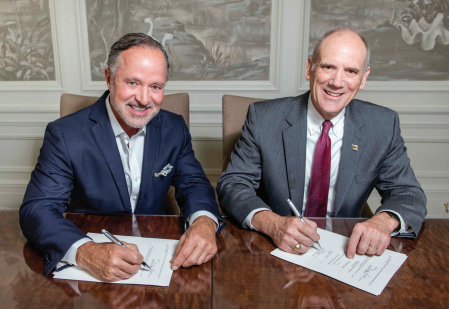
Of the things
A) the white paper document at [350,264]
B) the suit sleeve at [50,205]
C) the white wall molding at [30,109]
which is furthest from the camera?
the white wall molding at [30,109]

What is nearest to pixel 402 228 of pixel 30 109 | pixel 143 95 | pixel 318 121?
pixel 318 121

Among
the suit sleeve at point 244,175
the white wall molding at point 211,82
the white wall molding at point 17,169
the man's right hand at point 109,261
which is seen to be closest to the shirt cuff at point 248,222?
the suit sleeve at point 244,175

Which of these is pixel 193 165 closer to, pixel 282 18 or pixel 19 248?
pixel 19 248

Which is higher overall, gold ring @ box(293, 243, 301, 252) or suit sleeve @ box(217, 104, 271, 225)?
suit sleeve @ box(217, 104, 271, 225)

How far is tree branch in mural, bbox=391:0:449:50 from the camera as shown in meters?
2.94

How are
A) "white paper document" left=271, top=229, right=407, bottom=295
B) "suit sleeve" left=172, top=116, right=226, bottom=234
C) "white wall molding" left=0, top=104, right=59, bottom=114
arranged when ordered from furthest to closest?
"white wall molding" left=0, top=104, right=59, bottom=114 < "suit sleeve" left=172, top=116, right=226, bottom=234 < "white paper document" left=271, top=229, right=407, bottom=295

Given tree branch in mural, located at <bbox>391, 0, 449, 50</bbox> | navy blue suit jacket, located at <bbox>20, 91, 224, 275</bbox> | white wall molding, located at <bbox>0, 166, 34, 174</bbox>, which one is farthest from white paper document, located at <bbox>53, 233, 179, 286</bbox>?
tree branch in mural, located at <bbox>391, 0, 449, 50</bbox>

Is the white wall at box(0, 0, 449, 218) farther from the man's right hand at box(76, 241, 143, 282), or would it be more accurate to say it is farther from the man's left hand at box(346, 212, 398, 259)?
the man's right hand at box(76, 241, 143, 282)

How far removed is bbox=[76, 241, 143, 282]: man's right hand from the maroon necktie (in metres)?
0.97

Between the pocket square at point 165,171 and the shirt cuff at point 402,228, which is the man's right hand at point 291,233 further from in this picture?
the pocket square at point 165,171

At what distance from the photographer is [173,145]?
189 cm

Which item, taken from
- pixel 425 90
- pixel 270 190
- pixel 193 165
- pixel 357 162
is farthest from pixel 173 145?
pixel 425 90

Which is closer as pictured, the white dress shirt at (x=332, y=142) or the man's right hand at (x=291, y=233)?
the man's right hand at (x=291, y=233)

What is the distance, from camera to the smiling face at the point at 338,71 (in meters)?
1.72
